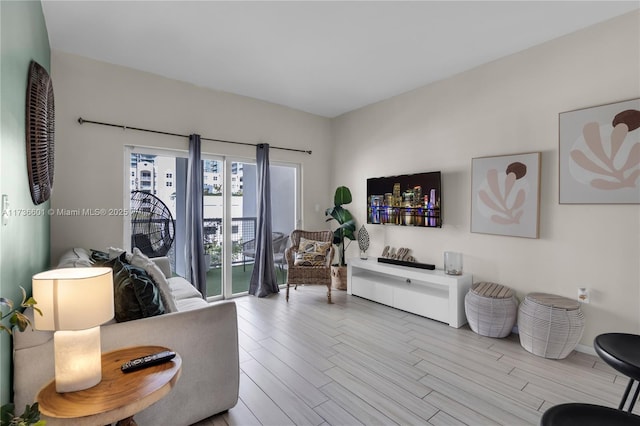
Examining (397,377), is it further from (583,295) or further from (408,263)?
(583,295)

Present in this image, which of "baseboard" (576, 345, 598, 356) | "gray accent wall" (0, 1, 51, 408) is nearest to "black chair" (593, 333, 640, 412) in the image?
"baseboard" (576, 345, 598, 356)

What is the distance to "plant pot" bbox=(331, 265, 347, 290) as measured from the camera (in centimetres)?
460

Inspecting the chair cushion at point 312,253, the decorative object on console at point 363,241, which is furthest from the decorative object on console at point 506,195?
the chair cushion at point 312,253

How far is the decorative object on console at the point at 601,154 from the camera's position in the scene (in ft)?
7.88

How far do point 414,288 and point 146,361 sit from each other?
9.93 ft

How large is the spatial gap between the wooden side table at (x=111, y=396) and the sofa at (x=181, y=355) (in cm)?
19

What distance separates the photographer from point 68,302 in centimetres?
118

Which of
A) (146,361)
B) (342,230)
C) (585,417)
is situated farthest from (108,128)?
(585,417)

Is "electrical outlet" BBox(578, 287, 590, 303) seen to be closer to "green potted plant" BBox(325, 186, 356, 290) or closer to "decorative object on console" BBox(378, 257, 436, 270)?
"decorative object on console" BBox(378, 257, 436, 270)

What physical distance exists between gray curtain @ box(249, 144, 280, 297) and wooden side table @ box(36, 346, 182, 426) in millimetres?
2906

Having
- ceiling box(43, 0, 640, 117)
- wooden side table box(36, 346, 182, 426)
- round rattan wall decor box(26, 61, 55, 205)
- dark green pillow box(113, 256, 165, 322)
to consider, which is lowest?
wooden side table box(36, 346, 182, 426)

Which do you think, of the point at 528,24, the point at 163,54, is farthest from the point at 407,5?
the point at 163,54

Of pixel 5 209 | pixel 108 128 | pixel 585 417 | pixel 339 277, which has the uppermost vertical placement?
pixel 108 128

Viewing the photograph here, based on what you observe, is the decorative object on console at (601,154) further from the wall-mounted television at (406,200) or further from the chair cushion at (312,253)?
the chair cushion at (312,253)
